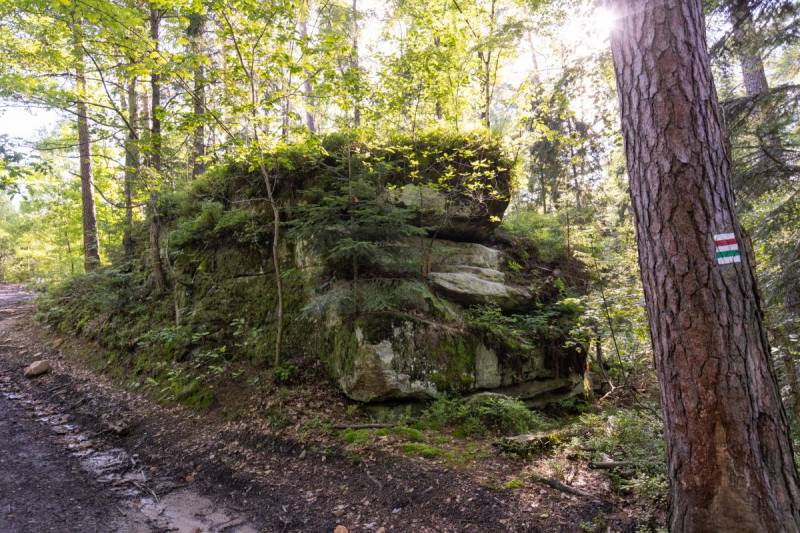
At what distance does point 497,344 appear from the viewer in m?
7.35

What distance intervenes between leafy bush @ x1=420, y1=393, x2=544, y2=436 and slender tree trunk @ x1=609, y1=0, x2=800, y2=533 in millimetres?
3271

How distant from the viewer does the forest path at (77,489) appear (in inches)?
162

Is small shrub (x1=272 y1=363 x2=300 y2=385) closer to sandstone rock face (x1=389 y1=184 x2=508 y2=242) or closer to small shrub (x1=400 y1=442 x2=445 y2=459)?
small shrub (x1=400 y1=442 x2=445 y2=459)

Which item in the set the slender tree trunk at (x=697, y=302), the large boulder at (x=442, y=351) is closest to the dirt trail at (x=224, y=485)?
the slender tree trunk at (x=697, y=302)

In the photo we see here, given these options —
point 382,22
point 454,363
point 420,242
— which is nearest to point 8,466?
point 454,363

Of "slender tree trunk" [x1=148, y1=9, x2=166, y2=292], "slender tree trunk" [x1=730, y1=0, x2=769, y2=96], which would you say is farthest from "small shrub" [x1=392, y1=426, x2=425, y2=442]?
"slender tree trunk" [x1=148, y1=9, x2=166, y2=292]

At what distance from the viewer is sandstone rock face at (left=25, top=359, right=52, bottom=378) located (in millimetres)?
8703

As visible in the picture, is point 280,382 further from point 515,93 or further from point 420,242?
point 515,93

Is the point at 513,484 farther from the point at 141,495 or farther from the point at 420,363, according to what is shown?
the point at 141,495

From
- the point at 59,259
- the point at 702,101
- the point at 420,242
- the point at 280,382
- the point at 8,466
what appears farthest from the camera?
the point at 59,259

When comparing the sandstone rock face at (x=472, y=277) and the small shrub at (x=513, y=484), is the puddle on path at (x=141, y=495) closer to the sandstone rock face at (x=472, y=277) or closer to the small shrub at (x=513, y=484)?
the small shrub at (x=513, y=484)

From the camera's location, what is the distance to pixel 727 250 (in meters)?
2.50

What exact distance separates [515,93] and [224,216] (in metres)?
6.58

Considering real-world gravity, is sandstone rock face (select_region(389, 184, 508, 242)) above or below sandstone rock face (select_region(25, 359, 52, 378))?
above
